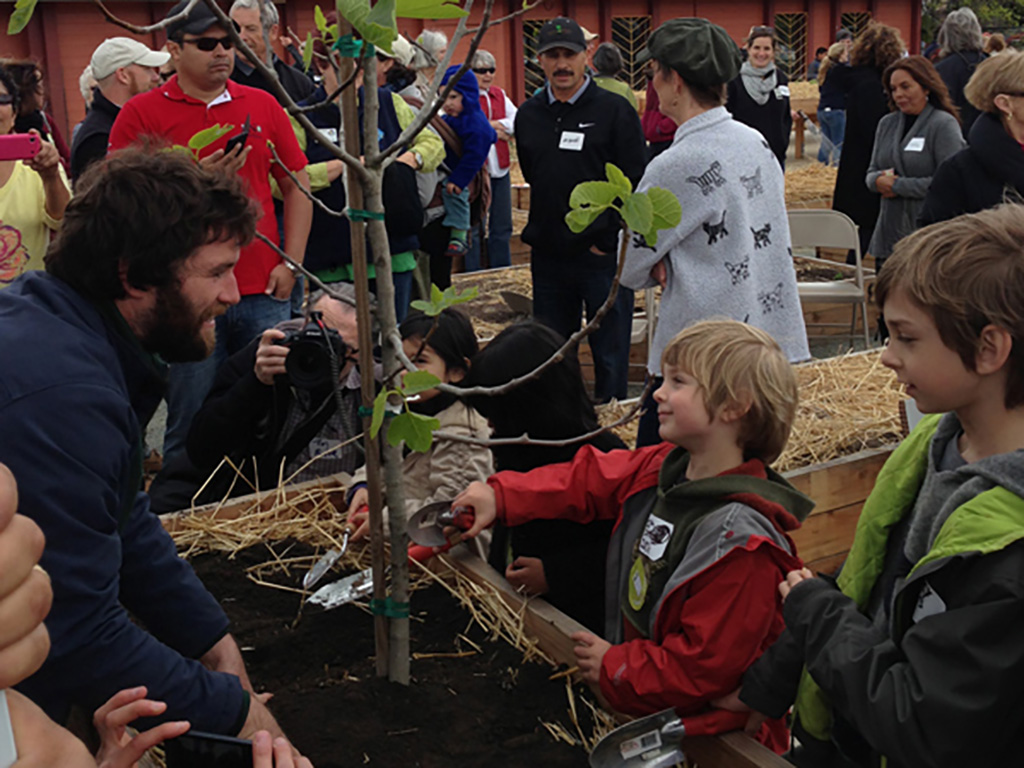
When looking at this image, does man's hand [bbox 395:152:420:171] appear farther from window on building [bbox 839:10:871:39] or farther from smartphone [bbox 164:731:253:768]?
window on building [bbox 839:10:871:39]

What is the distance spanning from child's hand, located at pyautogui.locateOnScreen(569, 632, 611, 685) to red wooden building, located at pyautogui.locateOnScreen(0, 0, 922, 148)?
36.5 ft

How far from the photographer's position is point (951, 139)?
623 centimetres

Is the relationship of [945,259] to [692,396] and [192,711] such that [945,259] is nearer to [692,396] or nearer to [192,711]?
[692,396]

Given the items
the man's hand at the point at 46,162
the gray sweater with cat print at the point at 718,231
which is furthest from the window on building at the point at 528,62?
the gray sweater with cat print at the point at 718,231

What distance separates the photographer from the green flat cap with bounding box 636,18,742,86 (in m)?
3.59

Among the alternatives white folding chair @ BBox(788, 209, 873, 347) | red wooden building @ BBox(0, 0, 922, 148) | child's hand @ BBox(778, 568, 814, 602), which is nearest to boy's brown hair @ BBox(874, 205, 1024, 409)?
child's hand @ BBox(778, 568, 814, 602)

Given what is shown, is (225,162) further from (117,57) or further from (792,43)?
(792,43)

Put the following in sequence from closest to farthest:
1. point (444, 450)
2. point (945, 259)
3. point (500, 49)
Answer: point (945, 259) < point (444, 450) < point (500, 49)

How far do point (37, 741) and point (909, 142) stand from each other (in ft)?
21.2

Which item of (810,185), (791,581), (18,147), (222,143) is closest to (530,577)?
(791,581)

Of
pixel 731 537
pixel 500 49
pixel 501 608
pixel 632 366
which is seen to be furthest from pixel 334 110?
pixel 500 49

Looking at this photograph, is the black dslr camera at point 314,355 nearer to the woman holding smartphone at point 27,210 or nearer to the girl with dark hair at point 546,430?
the girl with dark hair at point 546,430

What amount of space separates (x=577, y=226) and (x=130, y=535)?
42.6 inches

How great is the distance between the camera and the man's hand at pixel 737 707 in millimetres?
1995
